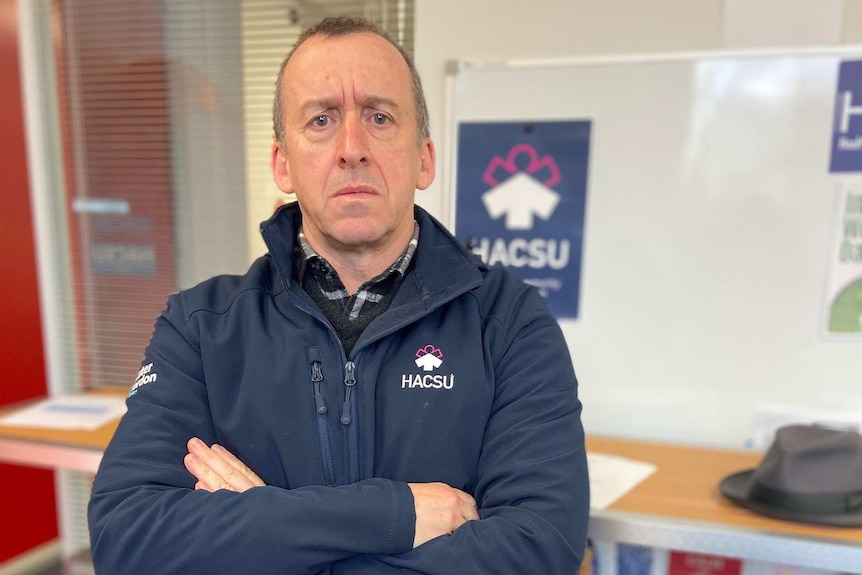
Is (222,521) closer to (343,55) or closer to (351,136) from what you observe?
(351,136)

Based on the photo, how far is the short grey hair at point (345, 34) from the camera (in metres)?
1.02

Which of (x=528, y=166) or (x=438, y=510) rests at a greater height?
(x=528, y=166)

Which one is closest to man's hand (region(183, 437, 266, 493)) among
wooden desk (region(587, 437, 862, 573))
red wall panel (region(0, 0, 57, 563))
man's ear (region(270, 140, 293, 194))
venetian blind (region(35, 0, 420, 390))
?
man's ear (region(270, 140, 293, 194))

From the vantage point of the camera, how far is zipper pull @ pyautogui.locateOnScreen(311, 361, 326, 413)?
37.6 inches

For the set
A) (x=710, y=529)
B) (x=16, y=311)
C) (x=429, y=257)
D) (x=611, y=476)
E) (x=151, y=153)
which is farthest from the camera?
(x=16, y=311)

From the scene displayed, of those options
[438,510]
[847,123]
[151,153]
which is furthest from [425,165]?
[151,153]

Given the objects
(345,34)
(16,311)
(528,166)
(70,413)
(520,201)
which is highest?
(345,34)

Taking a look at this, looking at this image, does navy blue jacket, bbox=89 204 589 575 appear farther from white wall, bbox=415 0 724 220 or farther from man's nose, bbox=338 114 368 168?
white wall, bbox=415 0 724 220

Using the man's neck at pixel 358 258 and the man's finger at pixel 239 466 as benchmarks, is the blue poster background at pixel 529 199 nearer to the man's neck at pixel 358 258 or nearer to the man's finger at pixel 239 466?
the man's neck at pixel 358 258

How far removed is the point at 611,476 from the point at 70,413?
1.73 meters

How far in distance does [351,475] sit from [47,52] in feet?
7.24

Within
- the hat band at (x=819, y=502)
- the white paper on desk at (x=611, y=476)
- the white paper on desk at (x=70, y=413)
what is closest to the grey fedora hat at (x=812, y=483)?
the hat band at (x=819, y=502)

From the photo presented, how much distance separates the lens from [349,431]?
950 millimetres

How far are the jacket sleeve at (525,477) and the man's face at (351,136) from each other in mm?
301
